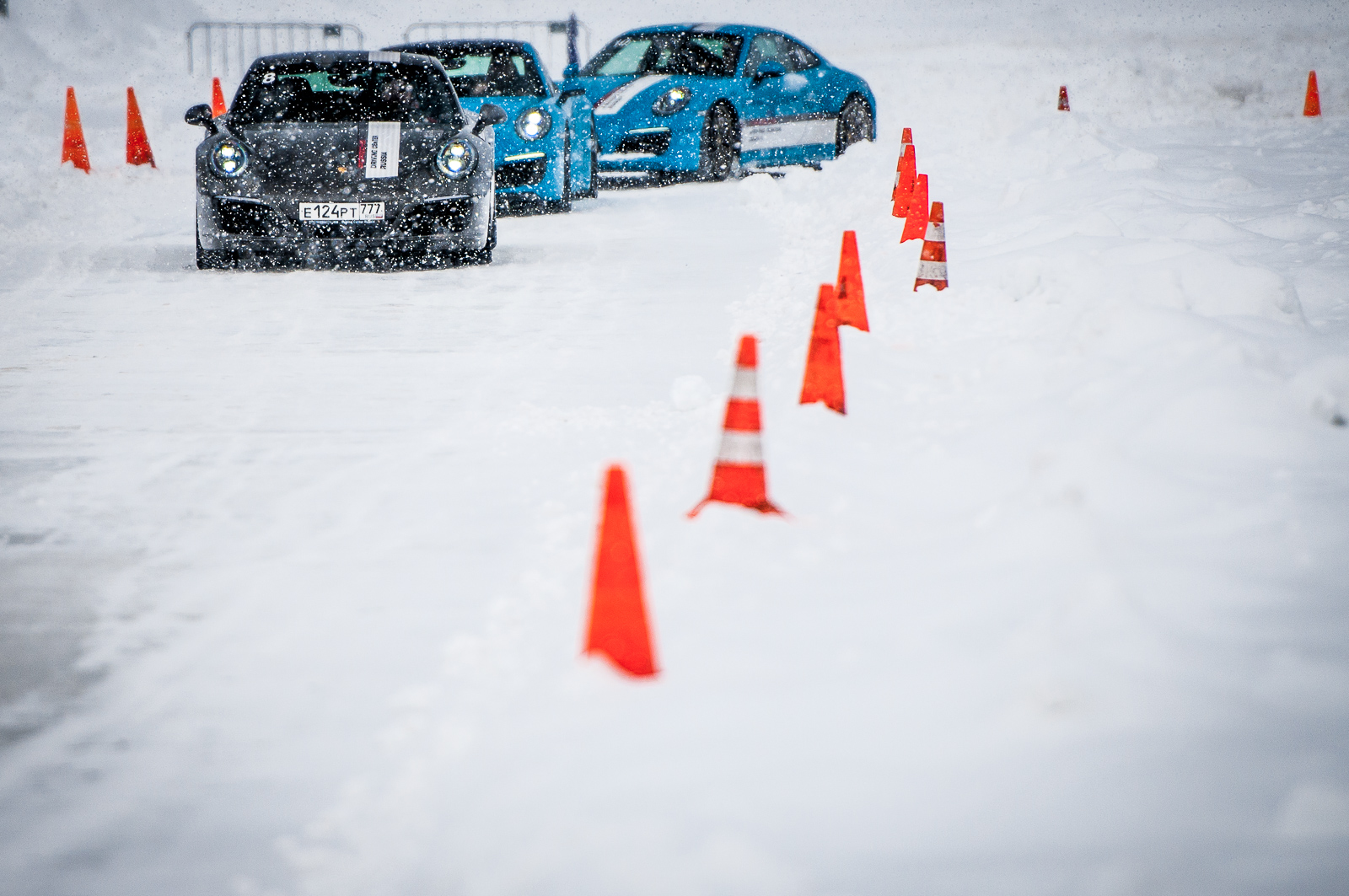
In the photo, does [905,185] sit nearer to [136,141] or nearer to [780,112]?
[780,112]

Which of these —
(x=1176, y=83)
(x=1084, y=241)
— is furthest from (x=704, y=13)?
(x=1084, y=241)

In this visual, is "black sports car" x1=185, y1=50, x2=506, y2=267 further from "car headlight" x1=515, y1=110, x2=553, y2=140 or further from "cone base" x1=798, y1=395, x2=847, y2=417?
"cone base" x1=798, y1=395, x2=847, y2=417

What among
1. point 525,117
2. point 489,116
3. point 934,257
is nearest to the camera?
point 934,257

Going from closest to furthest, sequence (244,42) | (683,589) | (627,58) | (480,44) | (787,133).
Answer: (683,589) < (480,44) < (627,58) < (787,133) < (244,42)

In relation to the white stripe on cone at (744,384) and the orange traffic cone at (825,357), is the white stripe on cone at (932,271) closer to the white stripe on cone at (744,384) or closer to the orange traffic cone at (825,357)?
the orange traffic cone at (825,357)

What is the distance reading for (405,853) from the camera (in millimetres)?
2344

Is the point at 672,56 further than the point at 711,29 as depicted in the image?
No

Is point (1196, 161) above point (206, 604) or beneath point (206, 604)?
above

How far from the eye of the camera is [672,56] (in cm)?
1391

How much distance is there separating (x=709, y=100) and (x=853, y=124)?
9.49 feet

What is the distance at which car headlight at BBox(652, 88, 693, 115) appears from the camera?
13.3 meters

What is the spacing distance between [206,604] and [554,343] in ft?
11.1

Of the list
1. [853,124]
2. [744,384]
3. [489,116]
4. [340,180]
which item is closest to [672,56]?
[853,124]

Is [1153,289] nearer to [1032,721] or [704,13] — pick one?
[1032,721]
